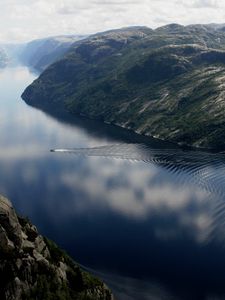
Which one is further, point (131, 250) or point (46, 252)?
point (131, 250)

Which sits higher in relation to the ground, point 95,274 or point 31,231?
point 31,231

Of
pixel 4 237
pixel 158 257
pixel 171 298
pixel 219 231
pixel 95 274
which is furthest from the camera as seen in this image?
pixel 219 231

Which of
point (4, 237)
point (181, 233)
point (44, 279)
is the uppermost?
point (4, 237)

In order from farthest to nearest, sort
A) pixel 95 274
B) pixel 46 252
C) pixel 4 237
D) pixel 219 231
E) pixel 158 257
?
pixel 219 231 → pixel 158 257 → pixel 95 274 → pixel 46 252 → pixel 4 237

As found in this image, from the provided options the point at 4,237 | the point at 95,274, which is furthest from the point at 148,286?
the point at 4,237

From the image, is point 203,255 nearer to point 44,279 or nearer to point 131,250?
point 131,250

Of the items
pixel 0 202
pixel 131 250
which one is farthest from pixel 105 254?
pixel 0 202
